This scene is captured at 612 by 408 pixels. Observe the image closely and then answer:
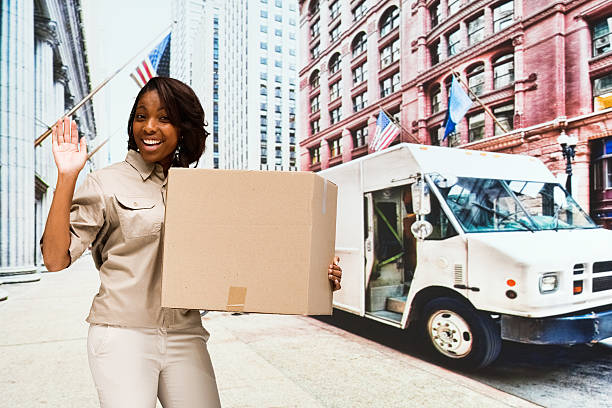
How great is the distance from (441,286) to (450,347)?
2.06ft

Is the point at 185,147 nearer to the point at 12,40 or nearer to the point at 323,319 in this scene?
the point at 323,319

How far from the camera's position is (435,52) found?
12.2m

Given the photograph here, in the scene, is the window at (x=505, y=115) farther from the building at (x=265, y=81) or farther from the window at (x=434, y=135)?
the building at (x=265, y=81)

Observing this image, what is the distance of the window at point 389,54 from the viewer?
47.3 ft

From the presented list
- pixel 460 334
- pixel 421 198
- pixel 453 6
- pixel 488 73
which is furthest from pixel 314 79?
pixel 460 334

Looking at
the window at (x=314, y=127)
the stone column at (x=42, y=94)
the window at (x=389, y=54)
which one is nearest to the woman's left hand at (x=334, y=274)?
the window at (x=389, y=54)

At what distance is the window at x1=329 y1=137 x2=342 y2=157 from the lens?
1919 cm

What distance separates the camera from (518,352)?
4965 mm

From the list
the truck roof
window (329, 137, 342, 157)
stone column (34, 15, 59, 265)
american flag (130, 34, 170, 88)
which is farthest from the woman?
window (329, 137, 342, 157)

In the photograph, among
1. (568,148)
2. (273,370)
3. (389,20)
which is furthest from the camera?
(389,20)

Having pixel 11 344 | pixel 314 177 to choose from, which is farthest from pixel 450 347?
pixel 11 344

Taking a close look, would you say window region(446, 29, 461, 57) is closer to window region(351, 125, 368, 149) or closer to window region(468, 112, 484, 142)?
window region(468, 112, 484, 142)

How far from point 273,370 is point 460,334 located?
1928 millimetres

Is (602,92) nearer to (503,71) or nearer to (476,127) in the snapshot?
(503,71)
